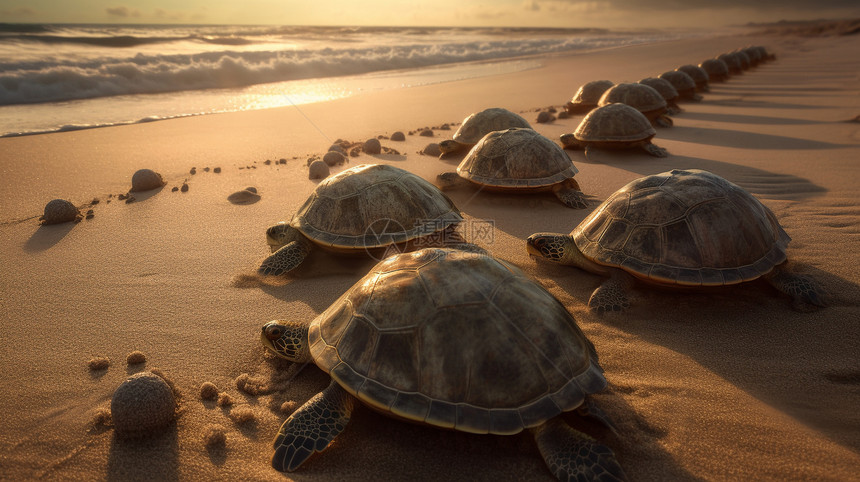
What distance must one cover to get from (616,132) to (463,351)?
6947 mm

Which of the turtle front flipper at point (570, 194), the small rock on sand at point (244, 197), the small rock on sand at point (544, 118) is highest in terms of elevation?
the small rock on sand at point (244, 197)

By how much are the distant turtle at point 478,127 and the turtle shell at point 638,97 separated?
3543mm

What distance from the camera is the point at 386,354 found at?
243 cm

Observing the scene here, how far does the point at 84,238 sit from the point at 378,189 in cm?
344

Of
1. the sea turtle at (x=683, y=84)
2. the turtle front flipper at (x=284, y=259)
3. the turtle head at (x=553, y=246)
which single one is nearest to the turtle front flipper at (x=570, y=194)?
the turtle head at (x=553, y=246)

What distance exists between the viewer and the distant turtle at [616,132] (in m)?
7.92

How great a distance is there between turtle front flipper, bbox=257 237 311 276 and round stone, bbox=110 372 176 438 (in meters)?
1.78

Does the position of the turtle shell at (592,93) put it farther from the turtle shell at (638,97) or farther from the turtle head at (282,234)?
the turtle head at (282,234)

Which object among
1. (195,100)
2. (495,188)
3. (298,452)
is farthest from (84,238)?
(195,100)

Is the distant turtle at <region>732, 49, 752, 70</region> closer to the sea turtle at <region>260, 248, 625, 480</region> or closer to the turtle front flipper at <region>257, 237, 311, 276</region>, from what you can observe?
the turtle front flipper at <region>257, 237, 311, 276</region>

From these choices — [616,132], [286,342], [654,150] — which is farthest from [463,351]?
[654,150]

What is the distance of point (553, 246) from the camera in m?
4.12

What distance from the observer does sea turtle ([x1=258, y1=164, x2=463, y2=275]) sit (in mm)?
4324

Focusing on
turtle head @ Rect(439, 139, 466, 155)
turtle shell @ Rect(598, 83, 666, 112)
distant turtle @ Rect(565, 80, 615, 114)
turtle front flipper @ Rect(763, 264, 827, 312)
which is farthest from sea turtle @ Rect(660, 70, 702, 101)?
turtle front flipper @ Rect(763, 264, 827, 312)
